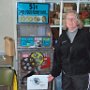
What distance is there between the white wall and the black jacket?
4.28 ft

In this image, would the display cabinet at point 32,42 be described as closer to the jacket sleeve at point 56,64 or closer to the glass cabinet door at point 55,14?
the jacket sleeve at point 56,64

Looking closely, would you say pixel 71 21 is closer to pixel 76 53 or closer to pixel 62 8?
pixel 76 53

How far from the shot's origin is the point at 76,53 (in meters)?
3.43

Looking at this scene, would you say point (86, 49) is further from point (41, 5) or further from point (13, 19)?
point (13, 19)

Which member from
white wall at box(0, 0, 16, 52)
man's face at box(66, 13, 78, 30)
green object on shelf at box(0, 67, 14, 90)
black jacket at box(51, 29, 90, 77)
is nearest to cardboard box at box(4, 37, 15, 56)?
white wall at box(0, 0, 16, 52)

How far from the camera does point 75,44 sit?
343 cm

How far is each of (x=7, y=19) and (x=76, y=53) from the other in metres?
1.60

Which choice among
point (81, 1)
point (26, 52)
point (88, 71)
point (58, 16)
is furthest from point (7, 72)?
point (81, 1)

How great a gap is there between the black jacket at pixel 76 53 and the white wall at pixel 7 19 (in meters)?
1.31

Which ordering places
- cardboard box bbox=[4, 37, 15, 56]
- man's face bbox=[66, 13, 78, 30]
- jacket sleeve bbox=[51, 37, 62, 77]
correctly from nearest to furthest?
man's face bbox=[66, 13, 78, 30]
jacket sleeve bbox=[51, 37, 62, 77]
cardboard box bbox=[4, 37, 15, 56]

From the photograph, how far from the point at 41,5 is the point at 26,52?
708 mm

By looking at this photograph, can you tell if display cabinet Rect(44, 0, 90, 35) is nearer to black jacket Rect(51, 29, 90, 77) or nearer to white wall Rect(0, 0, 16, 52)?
white wall Rect(0, 0, 16, 52)

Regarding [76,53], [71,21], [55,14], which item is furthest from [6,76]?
[55,14]

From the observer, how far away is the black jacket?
11.2ft
